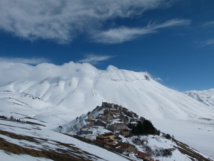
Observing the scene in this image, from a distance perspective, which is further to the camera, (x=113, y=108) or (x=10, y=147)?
(x=113, y=108)

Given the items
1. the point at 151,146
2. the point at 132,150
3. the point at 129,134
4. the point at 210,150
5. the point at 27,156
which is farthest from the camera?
the point at 210,150

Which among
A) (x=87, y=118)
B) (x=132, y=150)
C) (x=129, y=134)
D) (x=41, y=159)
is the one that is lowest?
(x=41, y=159)

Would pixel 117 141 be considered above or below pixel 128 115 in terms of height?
below

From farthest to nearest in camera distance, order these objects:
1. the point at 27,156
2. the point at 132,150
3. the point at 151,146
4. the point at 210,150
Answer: the point at 210,150 < the point at 151,146 < the point at 132,150 < the point at 27,156

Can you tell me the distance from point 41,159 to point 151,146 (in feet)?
236

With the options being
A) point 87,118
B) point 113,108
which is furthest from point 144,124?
point 113,108

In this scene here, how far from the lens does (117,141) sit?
94.4m

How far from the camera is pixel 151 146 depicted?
91.1 meters

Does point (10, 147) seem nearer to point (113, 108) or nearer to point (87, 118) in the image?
point (87, 118)

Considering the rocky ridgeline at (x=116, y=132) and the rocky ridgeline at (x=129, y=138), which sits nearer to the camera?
the rocky ridgeline at (x=116, y=132)

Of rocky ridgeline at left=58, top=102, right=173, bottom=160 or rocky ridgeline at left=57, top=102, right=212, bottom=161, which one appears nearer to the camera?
rocky ridgeline at left=58, top=102, right=173, bottom=160

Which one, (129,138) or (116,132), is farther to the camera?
(116,132)

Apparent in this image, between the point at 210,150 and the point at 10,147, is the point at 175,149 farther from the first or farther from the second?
the point at 10,147

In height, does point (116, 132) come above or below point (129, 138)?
above
